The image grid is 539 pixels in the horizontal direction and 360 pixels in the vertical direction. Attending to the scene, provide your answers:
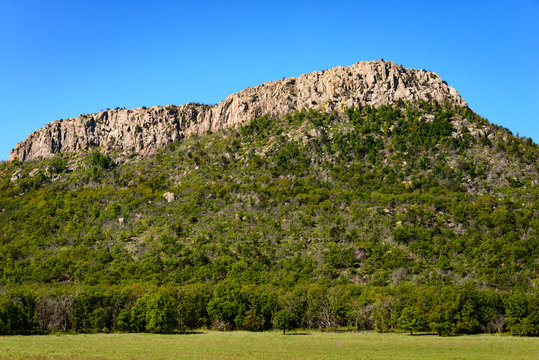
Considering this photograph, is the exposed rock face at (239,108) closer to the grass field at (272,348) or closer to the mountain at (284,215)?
the mountain at (284,215)

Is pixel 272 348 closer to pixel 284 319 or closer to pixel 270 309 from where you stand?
pixel 284 319

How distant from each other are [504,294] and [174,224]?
68.9 meters

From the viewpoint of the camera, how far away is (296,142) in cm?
14300

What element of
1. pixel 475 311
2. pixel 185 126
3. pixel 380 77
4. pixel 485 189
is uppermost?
pixel 380 77

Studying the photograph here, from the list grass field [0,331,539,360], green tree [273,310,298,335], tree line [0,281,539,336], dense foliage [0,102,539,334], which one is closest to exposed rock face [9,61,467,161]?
dense foliage [0,102,539,334]

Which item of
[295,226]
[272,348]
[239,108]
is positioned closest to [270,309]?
[272,348]

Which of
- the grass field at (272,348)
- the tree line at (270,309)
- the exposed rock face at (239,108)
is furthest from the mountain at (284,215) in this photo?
the grass field at (272,348)

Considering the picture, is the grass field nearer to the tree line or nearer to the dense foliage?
the tree line

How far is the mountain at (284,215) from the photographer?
81125 millimetres

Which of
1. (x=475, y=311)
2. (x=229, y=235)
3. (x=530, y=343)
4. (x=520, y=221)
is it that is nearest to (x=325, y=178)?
(x=229, y=235)

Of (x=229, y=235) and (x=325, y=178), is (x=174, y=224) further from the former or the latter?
(x=325, y=178)

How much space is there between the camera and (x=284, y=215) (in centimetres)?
11925

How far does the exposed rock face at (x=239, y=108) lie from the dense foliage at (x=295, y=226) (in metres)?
6.17

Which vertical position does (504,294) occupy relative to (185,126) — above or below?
below
